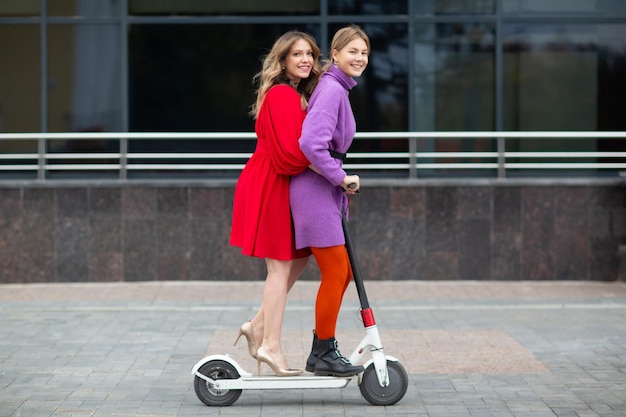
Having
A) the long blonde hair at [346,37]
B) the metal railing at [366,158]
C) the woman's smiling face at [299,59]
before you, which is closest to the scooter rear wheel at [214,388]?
the woman's smiling face at [299,59]

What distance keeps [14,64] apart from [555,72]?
6.27 metres

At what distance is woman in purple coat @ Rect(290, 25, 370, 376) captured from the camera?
609cm

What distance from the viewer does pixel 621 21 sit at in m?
13.8

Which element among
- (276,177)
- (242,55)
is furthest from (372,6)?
(276,177)

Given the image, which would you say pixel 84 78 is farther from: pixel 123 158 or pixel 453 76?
pixel 453 76

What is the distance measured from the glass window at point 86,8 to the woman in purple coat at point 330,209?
7987 mm

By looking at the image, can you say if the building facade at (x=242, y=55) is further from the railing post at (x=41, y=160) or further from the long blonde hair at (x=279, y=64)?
the long blonde hair at (x=279, y=64)

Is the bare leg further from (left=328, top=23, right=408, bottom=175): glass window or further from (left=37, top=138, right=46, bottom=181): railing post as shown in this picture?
(left=328, top=23, right=408, bottom=175): glass window

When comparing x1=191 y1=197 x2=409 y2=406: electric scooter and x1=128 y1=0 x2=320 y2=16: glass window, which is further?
x1=128 y1=0 x2=320 y2=16: glass window

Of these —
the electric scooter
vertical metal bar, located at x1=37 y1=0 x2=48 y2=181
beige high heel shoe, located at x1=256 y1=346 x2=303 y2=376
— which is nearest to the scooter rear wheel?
the electric scooter

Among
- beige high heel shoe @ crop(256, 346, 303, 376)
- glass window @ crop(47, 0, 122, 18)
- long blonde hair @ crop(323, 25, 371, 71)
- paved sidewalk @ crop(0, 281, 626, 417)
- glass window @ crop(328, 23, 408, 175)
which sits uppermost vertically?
glass window @ crop(47, 0, 122, 18)

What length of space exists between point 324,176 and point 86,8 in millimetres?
8412

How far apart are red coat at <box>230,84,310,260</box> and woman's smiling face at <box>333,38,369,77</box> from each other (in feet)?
0.95

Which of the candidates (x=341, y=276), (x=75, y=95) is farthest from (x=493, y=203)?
(x=341, y=276)
